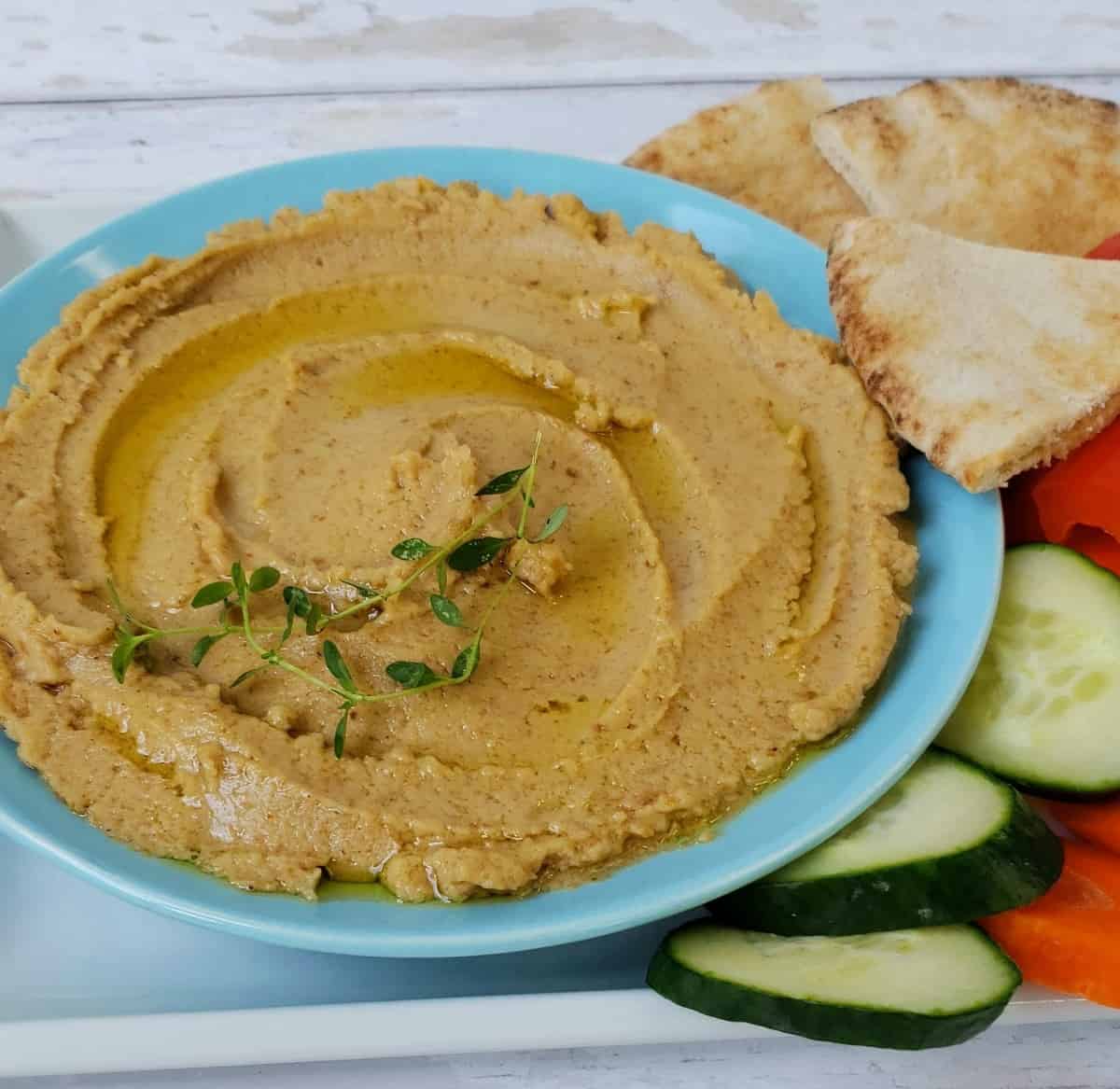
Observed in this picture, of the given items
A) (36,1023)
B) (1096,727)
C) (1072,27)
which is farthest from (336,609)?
(1072,27)

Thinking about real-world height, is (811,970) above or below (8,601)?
below

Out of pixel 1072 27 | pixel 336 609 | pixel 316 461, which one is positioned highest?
pixel 1072 27

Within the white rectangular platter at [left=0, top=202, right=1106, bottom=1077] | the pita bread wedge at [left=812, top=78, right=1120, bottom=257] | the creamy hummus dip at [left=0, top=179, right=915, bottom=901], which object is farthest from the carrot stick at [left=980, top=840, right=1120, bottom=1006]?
the pita bread wedge at [left=812, top=78, right=1120, bottom=257]

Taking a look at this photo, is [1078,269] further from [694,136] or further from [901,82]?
[901,82]

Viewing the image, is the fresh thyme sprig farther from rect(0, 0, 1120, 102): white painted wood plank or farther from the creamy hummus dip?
rect(0, 0, 1120, 102): white painted wood plank

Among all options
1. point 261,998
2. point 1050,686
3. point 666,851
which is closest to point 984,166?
point 1050,686

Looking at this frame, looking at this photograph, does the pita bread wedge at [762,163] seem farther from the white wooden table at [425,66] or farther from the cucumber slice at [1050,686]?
the cucumber slice at [1050,686]
